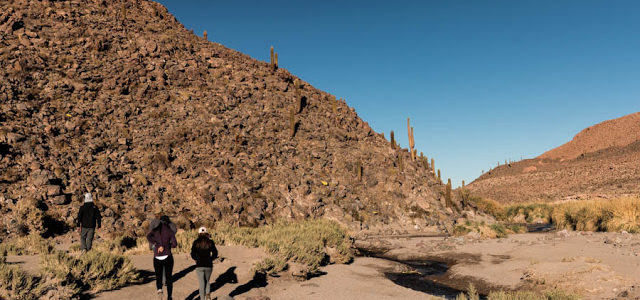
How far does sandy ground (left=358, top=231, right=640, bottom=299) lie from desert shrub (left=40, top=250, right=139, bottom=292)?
10507 mm

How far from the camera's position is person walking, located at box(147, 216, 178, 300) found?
26.0ft

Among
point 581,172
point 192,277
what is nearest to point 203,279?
point 192,277

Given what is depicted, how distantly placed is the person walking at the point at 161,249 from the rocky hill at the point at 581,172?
63.7m

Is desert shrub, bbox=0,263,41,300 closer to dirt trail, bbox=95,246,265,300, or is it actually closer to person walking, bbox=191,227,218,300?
dirt trail, bbox=95,246,265,300

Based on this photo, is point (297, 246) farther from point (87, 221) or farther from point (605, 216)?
point (605, 216)

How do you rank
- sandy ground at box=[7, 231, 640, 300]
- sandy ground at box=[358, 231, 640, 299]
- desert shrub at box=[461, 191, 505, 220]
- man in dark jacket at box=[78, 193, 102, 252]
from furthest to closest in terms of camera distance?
desert shrub at box=[461, 191, 505, 220] → man in dark jacket at box=[78, 193, 102, 252] → sandy ground at box=[358, 231, 640, 299] → sandy ground at box=[7, 231, 640, 300]

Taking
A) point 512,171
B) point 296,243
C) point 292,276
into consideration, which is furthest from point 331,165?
point 512,171

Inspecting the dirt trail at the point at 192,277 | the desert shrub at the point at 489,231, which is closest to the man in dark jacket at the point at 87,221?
the dirt trail at the point at 192,277

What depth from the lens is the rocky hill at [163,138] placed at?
69.7 feet

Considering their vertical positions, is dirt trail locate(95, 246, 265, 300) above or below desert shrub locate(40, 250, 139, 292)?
below

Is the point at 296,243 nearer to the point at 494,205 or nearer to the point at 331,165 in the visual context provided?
the point at 331,165

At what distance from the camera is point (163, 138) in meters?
27.9

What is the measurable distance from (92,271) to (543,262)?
1442 centimetres

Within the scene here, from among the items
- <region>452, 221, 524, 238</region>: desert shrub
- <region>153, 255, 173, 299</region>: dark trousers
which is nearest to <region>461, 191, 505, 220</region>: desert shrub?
<region>452, 221, 524, 238</region>: desert shrub
